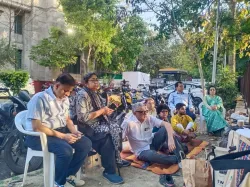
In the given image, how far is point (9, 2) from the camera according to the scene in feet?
63.1

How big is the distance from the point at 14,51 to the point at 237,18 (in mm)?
12457

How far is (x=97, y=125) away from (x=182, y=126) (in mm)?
2364

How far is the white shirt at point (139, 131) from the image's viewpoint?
162 inches

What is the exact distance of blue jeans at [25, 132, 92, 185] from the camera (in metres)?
2.96

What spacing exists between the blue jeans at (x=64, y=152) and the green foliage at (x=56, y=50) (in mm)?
14796

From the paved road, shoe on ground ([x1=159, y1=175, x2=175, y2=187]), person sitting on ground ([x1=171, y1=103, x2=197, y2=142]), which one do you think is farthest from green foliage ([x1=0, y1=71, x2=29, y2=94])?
shoe on ground ([x1=159, y1=175, x2=175, y2=187])

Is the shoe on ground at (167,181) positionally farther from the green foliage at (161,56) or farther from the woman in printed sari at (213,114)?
the green foliage at (161,56)

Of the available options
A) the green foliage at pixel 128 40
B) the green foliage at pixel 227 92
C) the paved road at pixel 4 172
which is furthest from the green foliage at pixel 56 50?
the paved road at pixel 4 172

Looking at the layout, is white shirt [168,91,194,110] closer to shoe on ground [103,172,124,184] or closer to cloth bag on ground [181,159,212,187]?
shoe on ground [103,172,124,184]

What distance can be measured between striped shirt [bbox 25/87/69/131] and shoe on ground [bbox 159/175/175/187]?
1.38 metres

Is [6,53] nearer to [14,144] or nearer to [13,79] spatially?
[13,79]

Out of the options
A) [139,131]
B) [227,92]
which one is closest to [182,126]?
[139,131]

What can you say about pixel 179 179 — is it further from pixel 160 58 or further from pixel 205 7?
pixel 160 58

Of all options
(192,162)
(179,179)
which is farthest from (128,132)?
(192,162)
